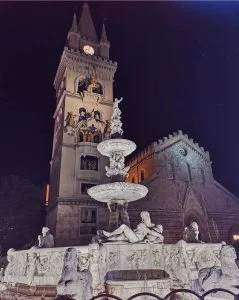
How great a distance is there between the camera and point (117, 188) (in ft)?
40.3

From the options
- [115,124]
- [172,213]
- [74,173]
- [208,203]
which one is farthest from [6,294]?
[208,203]

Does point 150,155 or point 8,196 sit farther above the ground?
point 150,155

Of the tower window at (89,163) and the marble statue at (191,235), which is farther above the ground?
the tower window at (89,163)

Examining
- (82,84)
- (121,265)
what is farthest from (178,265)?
(82,84)

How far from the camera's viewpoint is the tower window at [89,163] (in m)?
31.1

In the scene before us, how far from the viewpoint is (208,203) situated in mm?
32719

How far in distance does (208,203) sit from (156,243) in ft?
82.7

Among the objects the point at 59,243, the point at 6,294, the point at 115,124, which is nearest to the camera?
the point at 6,294

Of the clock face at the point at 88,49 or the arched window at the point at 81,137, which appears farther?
the clock face at the point at 88,49

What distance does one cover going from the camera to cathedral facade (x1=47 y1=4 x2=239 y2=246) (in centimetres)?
2875

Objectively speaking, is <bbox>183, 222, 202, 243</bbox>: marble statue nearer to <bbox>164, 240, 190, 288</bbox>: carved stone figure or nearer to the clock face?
<bbox>164, 240, 190, 288</bbox>: carved stone figure

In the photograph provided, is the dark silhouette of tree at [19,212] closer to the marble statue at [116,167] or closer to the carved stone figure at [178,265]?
the marble statue at [116,167]

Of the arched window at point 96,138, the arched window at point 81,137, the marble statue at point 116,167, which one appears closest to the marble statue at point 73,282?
the marble statue at point 116,167

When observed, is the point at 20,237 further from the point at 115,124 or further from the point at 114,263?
the point at 114,263
